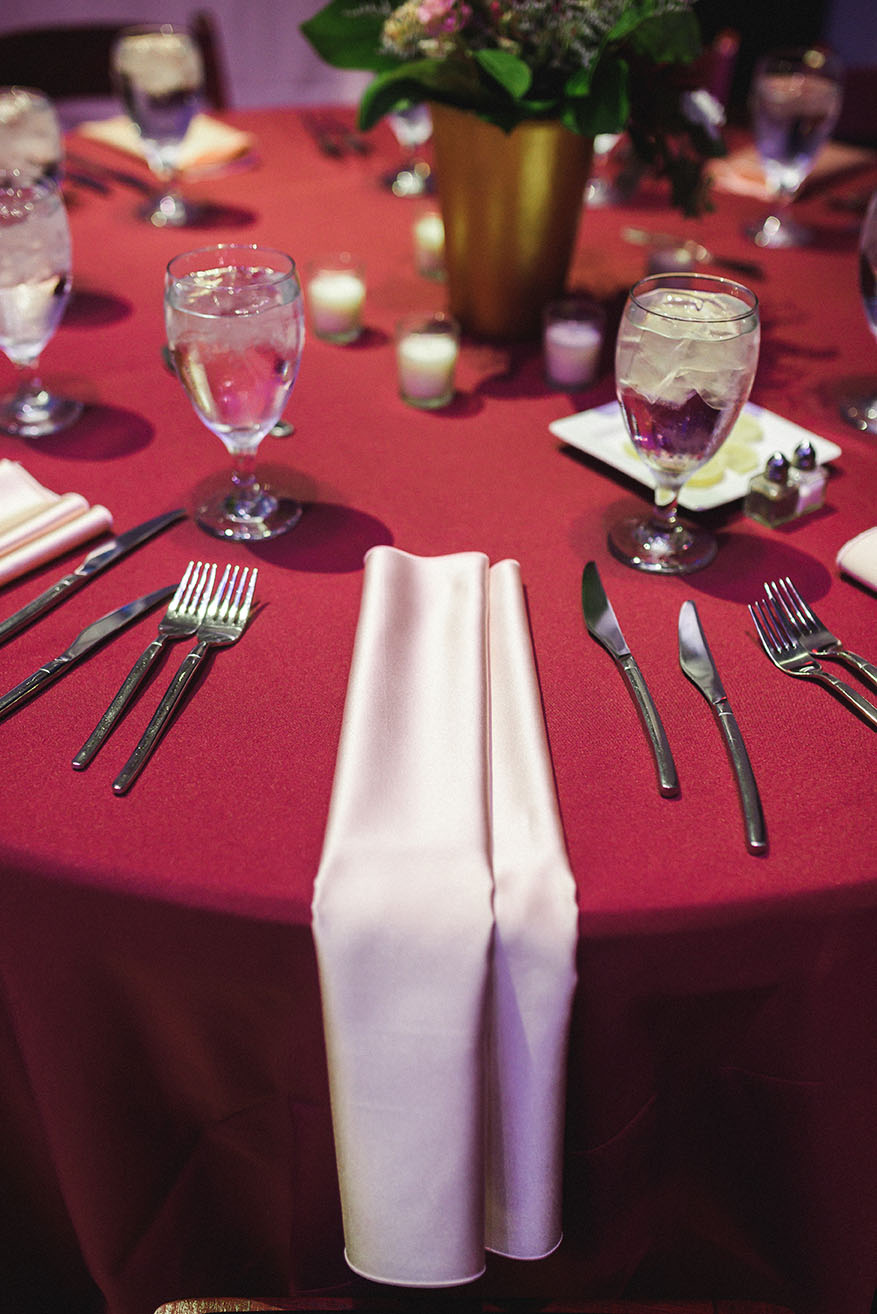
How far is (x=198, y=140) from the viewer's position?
6.02 ft

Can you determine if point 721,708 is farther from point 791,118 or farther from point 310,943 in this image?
point 791,118

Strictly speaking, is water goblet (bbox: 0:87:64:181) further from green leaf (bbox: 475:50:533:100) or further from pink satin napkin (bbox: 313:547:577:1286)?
pink satin napkin (bbox: 313:547:577:1286)

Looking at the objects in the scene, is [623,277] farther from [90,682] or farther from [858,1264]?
[858,1264]

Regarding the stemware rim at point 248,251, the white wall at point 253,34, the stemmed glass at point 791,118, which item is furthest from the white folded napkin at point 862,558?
the white wall at point 253,34

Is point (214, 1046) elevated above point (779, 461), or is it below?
below

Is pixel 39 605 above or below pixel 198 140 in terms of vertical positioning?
below

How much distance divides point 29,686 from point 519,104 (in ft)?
2.52

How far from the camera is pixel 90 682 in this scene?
0.73m

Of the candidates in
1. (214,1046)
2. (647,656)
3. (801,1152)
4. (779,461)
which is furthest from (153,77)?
(801,1152)

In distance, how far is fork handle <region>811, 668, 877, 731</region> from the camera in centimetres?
70

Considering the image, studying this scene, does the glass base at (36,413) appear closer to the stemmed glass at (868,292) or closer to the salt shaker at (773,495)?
the salt shaker at (773,495)

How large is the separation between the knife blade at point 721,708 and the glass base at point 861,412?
0.43 m

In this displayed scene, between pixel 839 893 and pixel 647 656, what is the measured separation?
0.77 feet

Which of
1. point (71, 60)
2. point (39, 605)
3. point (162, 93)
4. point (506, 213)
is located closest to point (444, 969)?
point (39, 605)
